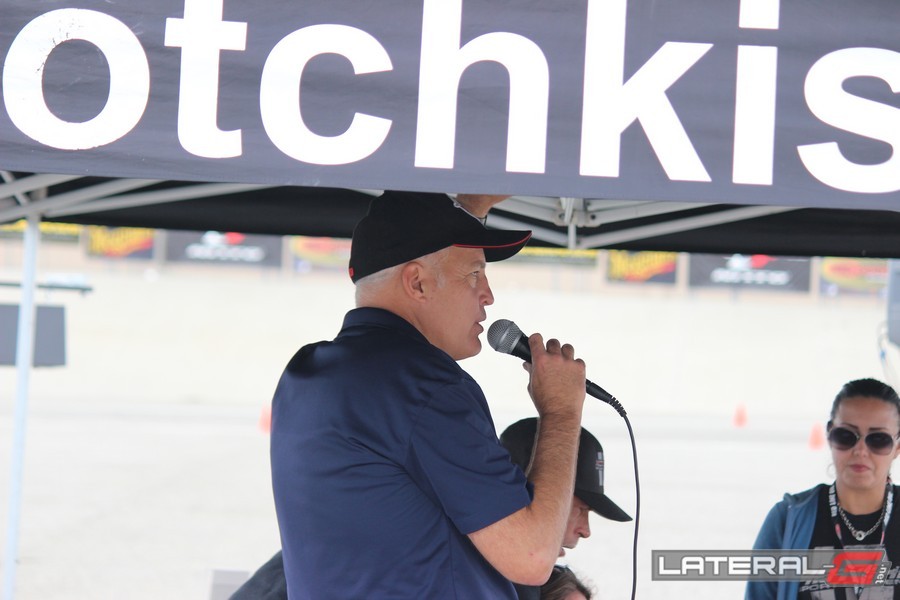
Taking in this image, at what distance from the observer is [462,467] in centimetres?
172

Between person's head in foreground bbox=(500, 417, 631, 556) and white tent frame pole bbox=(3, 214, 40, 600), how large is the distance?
279 cm

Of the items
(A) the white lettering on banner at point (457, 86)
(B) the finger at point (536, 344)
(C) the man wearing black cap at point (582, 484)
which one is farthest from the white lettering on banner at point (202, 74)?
(C) the man wearing black cap at point (582, 484)

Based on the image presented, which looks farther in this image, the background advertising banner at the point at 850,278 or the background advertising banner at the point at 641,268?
the background advertising banner at the point at 641,268

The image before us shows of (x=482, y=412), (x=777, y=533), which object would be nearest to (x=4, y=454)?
(x=777, y=533)

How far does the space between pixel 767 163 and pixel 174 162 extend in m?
0.98

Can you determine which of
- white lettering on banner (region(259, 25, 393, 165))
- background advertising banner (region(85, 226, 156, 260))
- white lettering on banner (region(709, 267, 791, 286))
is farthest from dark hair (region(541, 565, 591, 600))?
background advertising banner (region(85, 226, 156, 260))

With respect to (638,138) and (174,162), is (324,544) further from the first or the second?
(638,138)

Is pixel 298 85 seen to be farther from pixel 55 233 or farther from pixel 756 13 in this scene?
pixel 55 233

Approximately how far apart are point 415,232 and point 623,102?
1.66 ft

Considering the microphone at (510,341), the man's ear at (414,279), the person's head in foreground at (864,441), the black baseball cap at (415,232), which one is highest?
the black baseball cap at (415,232)

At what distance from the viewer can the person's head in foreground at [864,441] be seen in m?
3.25

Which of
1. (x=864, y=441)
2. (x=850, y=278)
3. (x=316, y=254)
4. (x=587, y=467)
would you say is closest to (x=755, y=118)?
(x=587, y=467)

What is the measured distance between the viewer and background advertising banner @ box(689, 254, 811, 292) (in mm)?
28219

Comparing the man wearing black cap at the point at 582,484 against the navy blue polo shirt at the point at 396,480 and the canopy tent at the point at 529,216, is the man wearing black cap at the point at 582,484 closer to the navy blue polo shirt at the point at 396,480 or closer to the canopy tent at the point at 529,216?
the navy blue polo shirt at the point at 396,480
